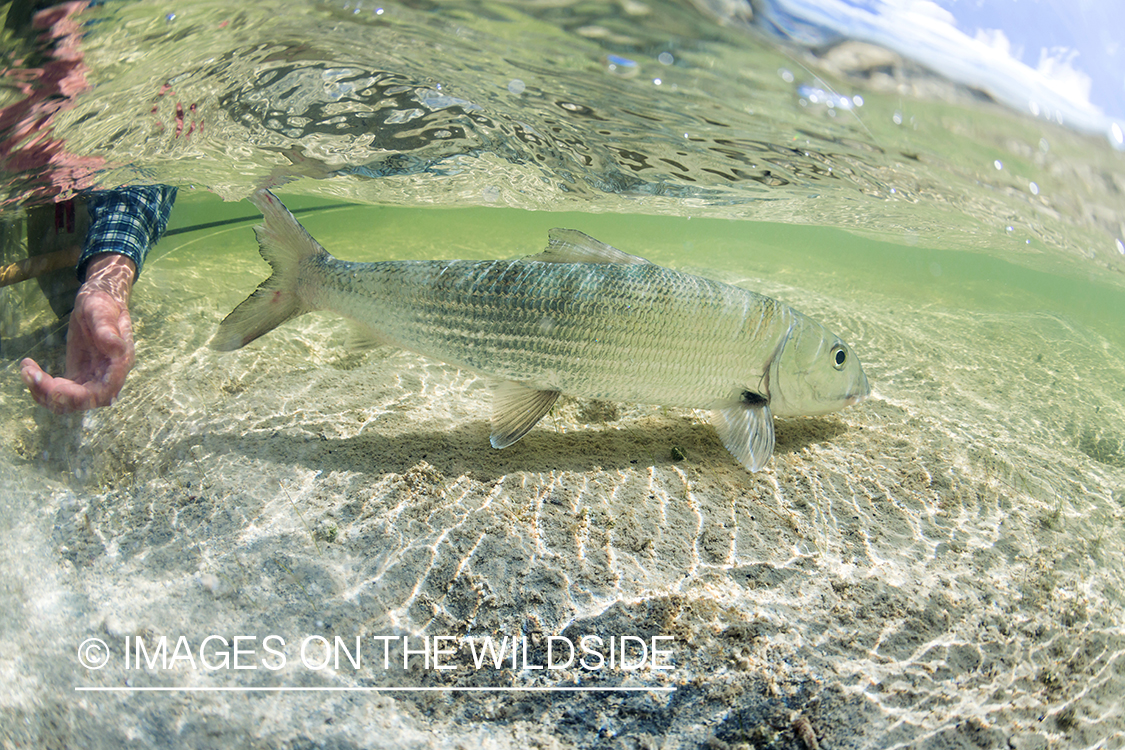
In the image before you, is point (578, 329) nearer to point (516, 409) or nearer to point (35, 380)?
point (516, 409)

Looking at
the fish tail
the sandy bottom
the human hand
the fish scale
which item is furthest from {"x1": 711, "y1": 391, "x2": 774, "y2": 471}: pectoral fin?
the human hand

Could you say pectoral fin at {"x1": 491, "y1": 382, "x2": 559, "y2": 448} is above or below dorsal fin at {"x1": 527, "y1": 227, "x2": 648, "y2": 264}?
below

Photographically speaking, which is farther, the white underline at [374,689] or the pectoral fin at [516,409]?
the pectoral fin at [516,409]

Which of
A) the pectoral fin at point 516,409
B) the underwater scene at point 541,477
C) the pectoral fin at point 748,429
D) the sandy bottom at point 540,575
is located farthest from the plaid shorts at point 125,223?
the pectoral fin at point 748,429

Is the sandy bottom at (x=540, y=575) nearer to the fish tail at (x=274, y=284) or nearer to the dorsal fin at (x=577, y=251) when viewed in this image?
the fish tail at (x=274, y=284)

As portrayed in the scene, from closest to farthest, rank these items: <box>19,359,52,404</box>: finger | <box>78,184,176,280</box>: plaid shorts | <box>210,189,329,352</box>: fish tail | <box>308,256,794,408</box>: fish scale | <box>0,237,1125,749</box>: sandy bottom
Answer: <box>0,237,1125,749</box>: sandy bottom
<box>308,256,794,408</box>: fish scale
<box>210,189,329,352</box>: fish tail
<box>19,359,52,404</box>: finger
<box>78,184,176,280</box>: plaid shorts

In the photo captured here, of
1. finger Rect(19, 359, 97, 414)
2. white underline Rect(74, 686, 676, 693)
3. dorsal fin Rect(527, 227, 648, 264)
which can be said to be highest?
dorsal fin Rect(527, 227, 648, 264)

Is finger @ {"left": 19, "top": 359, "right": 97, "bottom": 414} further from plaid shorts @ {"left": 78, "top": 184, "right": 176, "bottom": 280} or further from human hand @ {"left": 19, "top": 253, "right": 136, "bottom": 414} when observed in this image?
plaid shorts @ {"left": 78, "top": 184, "right": 176, "bottom": 280}
